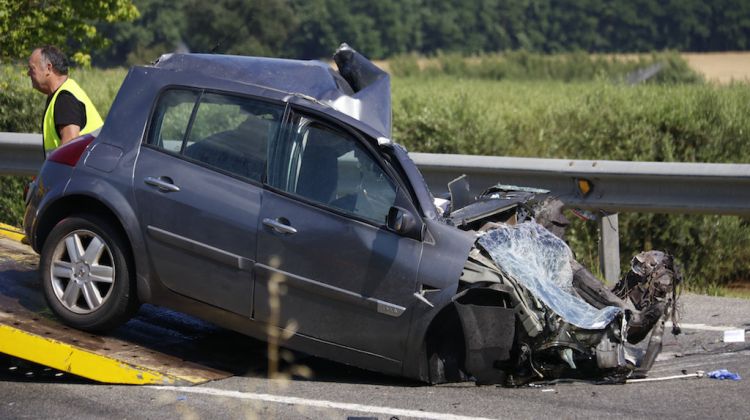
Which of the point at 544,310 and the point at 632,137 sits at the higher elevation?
the point at 632,137

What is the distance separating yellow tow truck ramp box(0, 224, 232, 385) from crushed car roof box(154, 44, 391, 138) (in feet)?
5.47

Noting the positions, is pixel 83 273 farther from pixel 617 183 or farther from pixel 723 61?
pixel 723 61

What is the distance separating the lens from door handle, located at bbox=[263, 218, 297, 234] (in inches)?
244

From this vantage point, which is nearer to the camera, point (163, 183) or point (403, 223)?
point (403, 223)

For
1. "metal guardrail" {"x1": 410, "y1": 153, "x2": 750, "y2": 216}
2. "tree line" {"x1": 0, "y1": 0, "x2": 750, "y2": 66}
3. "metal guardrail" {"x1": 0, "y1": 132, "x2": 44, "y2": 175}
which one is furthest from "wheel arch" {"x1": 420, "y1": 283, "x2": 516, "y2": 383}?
"tree line" {"x1": 0, "y1": 0, "x2": 750, "y2": 66}

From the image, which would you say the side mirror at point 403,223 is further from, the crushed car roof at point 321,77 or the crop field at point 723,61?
the crop field at point 723,61

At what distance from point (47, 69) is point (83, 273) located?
1.95 metres

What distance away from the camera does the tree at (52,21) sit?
14.0m

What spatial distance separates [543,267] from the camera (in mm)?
6551

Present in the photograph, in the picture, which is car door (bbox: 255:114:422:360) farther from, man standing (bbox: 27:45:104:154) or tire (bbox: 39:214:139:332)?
man standing (bbox: 27:45:104:154)

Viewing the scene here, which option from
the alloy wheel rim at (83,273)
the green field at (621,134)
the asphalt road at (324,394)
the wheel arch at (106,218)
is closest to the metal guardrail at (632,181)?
the green field at (621,134)

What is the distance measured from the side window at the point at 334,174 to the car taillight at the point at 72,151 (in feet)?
4.28

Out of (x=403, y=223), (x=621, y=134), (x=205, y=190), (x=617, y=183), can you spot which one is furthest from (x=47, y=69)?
(x=621, y=134)

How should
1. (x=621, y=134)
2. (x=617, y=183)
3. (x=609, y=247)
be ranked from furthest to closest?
(x=621, y=134), (x=617, y=183), (x=609, y=247)
